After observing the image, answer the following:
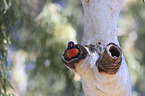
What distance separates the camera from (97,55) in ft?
3.46

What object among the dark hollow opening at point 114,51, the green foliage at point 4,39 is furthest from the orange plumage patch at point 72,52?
the green foliage at point 4,39

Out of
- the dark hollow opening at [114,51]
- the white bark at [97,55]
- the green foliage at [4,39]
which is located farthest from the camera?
the green foliage at [4,39]

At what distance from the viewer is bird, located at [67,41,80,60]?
878mm

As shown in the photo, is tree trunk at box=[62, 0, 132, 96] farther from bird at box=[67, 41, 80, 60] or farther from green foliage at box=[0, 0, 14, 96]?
green foliage at box=[0, 0, 14, 96]

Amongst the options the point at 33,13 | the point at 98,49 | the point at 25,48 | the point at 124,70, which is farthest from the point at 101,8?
the point at 33,13

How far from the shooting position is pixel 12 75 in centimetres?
534

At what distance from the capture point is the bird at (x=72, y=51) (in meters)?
0.88

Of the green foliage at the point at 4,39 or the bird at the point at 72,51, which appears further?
the green foliage at the point at 4,39

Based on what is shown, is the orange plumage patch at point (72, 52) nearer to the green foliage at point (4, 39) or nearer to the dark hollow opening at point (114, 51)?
the dark hollow opening at point (114, 51)

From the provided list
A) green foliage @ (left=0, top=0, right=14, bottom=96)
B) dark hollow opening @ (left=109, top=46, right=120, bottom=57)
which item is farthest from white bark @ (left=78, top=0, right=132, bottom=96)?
green foliage @ (left=0, top=0, right=14, bottom=96)

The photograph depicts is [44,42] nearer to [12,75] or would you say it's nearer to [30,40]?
[30,40]

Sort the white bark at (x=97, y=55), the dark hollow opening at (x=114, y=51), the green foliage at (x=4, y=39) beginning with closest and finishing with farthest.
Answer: the dark hollow opening at (x=114, y=51), the white bark at (x=97, y=55), the green foliage at (x=4, y=39)

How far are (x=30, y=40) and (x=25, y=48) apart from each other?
0.35m

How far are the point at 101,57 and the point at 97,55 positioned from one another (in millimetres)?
169
